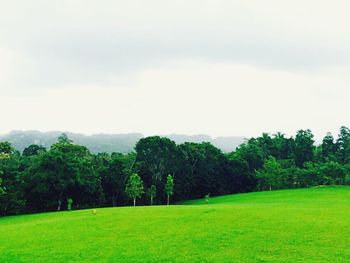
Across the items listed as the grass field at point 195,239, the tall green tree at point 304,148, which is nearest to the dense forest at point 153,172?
the tall green tree at point 304,148

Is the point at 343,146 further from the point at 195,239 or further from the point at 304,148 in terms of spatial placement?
the point at 195,239

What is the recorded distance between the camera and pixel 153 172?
3455 inches

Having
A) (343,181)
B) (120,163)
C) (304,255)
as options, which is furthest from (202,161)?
(304,255)

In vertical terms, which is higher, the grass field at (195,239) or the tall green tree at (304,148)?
the tall green tree at (304,148)

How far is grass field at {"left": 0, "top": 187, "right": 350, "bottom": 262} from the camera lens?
79.6 ft

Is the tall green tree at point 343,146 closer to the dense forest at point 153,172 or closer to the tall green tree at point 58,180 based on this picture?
the dense forest at point 153,172

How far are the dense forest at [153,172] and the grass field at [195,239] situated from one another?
34.6 metres

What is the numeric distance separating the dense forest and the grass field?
113ft

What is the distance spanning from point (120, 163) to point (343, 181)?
49047 millimetres

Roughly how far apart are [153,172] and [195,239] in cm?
5967

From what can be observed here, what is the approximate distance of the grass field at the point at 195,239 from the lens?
2427 cm

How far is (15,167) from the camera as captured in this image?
72.1 metres

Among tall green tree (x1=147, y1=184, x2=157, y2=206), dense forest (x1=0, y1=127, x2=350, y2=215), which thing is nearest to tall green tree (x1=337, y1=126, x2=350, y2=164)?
dense forest (x1=0, y1=127, x2=350, y2=215)

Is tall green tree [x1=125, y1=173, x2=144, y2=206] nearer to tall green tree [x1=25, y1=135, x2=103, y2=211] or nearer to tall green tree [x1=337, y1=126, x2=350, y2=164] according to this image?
tall green tree [x1=25, y1=135, x2=103, y2=211]
